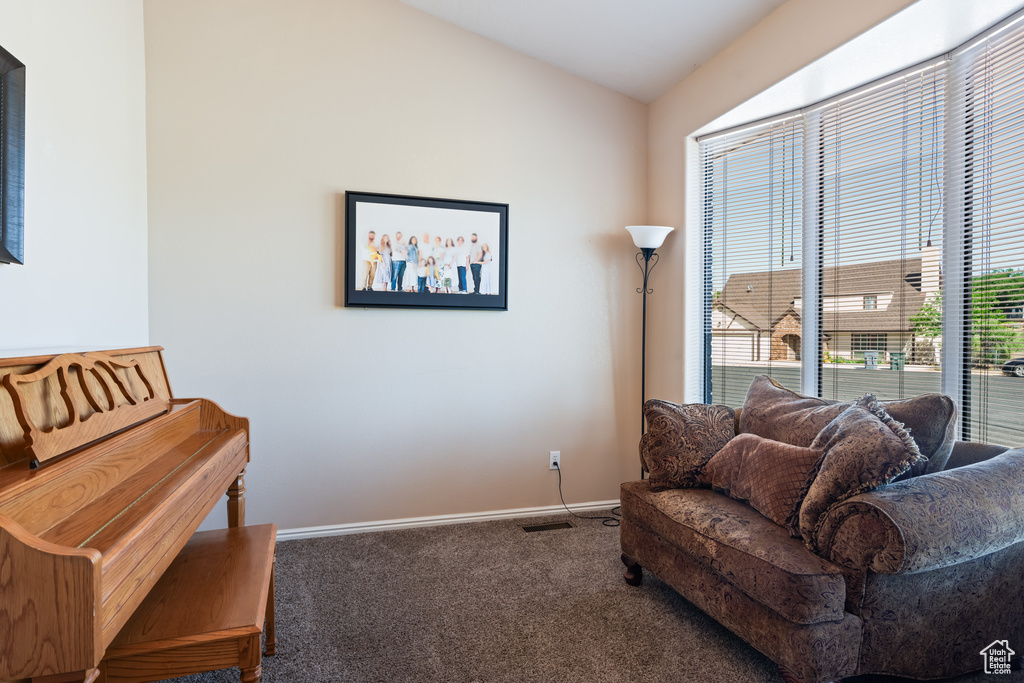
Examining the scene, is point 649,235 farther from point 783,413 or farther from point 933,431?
point 933,431

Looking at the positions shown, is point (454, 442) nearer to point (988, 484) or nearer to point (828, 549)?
point (828, 549)

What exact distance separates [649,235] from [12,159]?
9.25ft

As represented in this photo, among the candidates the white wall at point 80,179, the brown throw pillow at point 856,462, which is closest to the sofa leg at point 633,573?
the brown throw pillow at point 856,462

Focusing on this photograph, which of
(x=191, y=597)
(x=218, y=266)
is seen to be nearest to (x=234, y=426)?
(x=191, y=597)

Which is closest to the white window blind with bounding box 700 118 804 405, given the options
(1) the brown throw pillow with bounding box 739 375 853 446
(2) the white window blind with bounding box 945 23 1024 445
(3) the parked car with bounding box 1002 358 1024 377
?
(1) the brown throw pillow with bounding box 739 375 853 446

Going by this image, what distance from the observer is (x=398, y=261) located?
10.4 ft

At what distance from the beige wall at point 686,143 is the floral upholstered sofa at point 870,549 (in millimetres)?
1352

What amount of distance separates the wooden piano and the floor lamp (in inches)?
94.3

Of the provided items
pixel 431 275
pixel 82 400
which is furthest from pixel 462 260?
pixel 82 400

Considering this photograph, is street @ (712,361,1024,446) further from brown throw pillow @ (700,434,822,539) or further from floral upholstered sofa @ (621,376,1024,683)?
brown throw pillow @ (700,434,822,539)

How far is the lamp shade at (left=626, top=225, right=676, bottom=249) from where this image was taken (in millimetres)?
3303

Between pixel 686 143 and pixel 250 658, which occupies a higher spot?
pixel 686 143

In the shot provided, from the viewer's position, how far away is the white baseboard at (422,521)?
120 inches

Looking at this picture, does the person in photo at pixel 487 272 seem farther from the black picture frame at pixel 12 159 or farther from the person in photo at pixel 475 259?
the black picture frame at pixel 12 159
